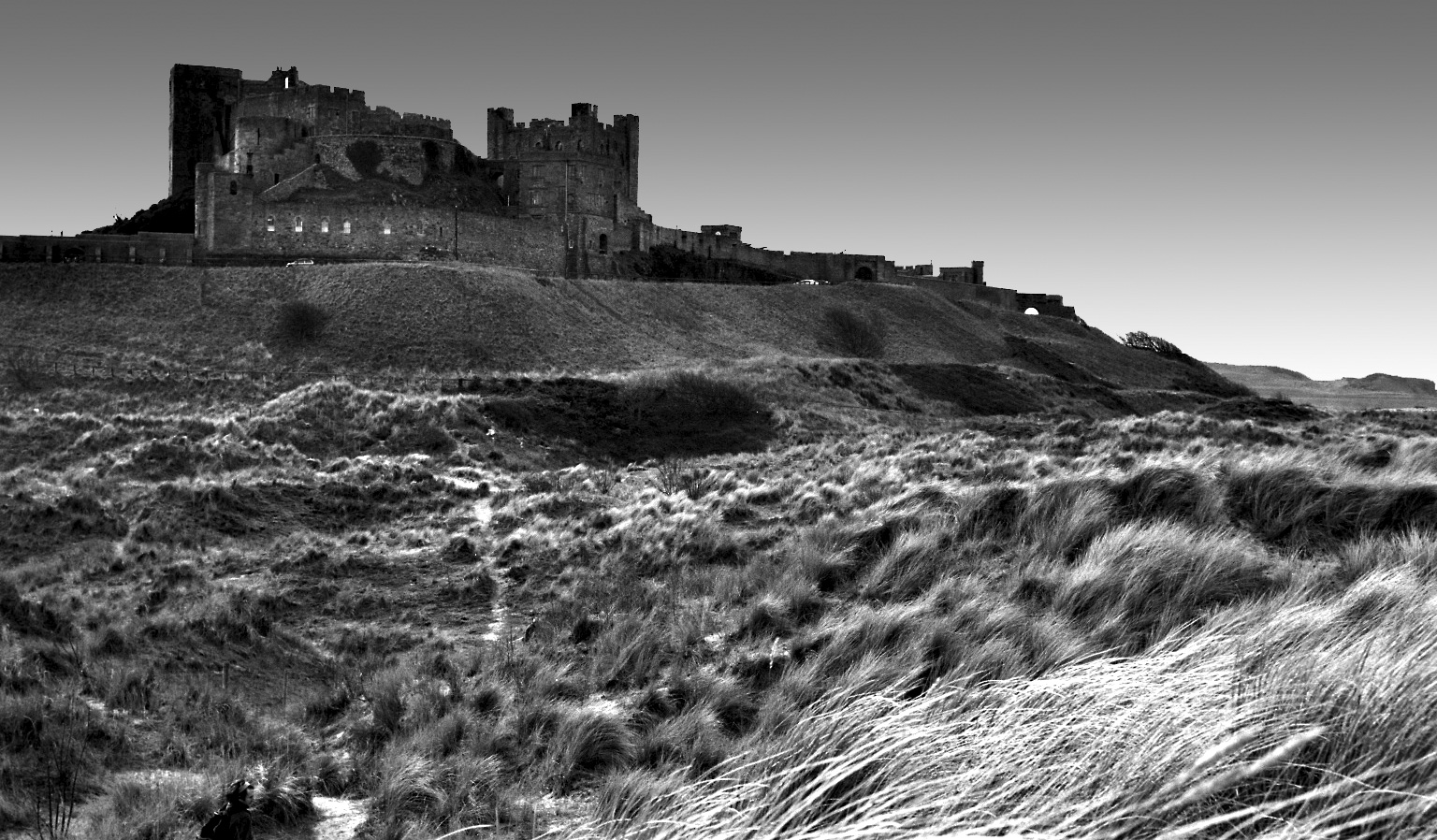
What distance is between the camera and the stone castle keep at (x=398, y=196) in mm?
53906

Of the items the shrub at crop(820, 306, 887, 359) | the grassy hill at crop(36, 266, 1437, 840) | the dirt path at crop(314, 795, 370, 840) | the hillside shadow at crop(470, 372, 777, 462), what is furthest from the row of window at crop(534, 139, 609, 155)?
the dirt path at crop(314, 795, 370, 840)

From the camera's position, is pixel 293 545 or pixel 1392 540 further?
pixel 293 545

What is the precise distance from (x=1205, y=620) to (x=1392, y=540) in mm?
2673

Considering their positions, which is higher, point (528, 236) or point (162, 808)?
point (528, 236)

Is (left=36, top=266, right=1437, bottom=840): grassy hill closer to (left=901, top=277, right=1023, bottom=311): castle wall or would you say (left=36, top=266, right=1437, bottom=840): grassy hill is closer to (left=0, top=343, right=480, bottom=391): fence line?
(left=0, top=343, right=480, bottom=391): fence line

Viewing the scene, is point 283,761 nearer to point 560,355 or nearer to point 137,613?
point 137,613

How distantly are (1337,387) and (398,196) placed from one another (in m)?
71.6

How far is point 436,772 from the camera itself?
20.1 ft

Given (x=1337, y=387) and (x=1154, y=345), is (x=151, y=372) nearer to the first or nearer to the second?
(x=1154, y=345)

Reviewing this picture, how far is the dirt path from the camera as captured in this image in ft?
19.2

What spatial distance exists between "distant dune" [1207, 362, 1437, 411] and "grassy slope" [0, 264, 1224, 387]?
26.3m

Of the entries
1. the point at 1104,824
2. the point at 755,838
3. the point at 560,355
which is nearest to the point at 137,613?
the point at 755,838

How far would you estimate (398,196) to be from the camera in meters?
57.9

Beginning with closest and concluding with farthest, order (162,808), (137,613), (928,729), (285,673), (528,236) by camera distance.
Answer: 1. (928,729)
2. (162,808)
3. (285,673)
4. (137,613)
5. (528,236)
